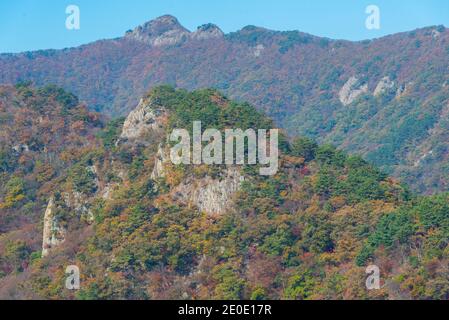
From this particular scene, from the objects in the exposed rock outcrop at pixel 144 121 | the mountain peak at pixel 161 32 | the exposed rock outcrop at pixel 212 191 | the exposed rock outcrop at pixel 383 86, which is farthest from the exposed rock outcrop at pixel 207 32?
the exposed rock outcrop at pixel 212 191

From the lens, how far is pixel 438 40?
143m

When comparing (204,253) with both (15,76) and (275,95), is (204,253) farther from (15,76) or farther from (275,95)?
(15,76)

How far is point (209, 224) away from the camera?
44281mm

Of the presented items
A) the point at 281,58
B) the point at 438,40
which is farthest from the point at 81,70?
the point at 438,40

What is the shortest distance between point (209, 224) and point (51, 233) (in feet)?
31.7

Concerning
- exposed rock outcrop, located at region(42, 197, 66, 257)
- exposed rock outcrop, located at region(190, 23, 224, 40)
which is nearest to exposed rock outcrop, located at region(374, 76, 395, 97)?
exposed rock outcrop, located at region(190, 23, 224, 40)

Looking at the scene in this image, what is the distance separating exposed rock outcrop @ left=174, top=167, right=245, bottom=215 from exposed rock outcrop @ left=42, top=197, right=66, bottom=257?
678 centimetres

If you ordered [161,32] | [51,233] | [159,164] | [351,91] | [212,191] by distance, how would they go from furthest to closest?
[161,32], [351,91], [159,164], [51,233], [212,191]

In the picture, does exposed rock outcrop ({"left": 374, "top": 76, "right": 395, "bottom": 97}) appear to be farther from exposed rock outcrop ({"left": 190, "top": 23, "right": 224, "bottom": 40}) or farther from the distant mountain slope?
exposed rock outcrop ({"left": 190, "top": 23, "right": 224, "bottom": 40})

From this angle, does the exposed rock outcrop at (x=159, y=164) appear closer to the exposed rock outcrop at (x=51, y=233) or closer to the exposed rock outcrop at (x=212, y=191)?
the exposed rock outcrop at (x=212, y=191)

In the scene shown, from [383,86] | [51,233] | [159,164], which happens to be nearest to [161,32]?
[383,86]

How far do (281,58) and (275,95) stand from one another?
1810 cm

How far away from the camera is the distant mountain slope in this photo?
353ft

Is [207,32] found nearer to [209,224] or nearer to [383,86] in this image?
[383,86]
